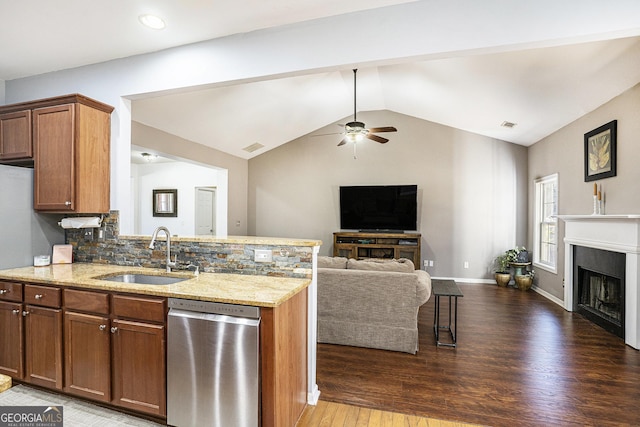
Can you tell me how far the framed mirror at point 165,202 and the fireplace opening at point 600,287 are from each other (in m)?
8.16

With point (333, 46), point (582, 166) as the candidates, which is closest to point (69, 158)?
point (333, 46)

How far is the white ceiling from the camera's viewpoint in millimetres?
2221

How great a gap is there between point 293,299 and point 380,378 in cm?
126

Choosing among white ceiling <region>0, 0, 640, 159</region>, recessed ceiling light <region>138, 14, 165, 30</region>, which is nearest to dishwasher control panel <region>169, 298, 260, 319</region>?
white ceiling <region>0, 0, 640, 159</region>

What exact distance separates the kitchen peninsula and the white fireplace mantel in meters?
3.51

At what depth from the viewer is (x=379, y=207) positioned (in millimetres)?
6691

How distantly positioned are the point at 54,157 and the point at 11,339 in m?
1.46

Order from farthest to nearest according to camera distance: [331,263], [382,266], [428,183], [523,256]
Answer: [428,183]
[523,256]
[331,263]
[382,266]

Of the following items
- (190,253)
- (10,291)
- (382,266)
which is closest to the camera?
(10,291)

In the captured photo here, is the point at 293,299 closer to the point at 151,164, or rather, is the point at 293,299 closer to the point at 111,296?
the point at 111,296

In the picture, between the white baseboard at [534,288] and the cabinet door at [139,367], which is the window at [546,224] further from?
the cabinet door at [139,367]

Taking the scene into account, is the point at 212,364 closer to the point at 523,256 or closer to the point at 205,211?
the point at 523,256

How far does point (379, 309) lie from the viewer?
10.4 ft

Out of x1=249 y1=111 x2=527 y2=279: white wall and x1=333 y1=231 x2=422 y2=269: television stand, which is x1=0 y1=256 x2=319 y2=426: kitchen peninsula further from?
x1=249 y1=111 x2=527 y2=279: white wall
